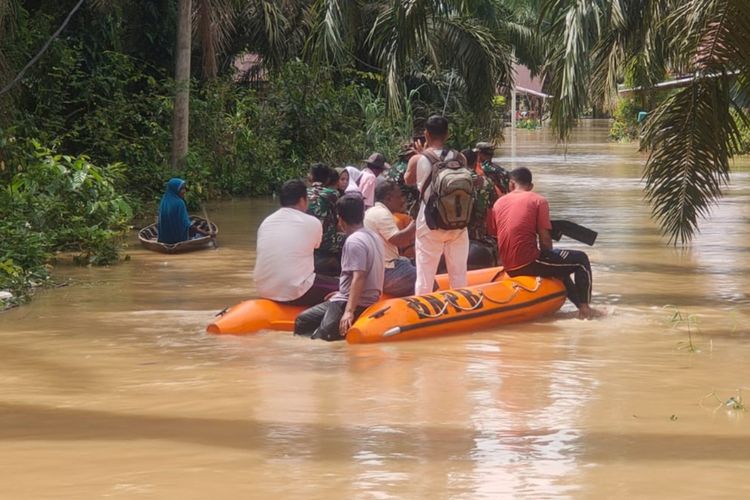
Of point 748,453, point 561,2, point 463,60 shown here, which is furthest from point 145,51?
point 748,453

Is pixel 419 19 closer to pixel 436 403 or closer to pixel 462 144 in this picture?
pixel 436 403

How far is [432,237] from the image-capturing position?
35.6ft

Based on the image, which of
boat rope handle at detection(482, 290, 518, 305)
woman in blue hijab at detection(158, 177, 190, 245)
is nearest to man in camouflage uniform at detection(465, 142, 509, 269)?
boat rope handle at detection(482, 290, 518, 305)

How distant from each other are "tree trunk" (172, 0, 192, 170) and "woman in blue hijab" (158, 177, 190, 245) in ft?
19.7

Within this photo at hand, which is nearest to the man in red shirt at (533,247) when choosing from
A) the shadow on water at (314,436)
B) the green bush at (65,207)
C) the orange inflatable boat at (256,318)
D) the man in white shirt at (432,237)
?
the man in white shirt at (432,237)

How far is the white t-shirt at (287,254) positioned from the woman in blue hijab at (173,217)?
19.3ft

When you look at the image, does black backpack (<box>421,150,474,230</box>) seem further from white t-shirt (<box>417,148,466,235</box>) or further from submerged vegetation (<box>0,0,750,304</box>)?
submerged vegetation (<box>0,0,750,304</box>)

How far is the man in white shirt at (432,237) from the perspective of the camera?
1086 cm

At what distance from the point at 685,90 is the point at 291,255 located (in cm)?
339

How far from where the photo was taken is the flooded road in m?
6.48

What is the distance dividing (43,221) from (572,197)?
13.9 m

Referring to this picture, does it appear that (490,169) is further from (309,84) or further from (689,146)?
(309,84)

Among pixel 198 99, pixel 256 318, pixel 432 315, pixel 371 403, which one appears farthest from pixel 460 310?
pixel 198 99

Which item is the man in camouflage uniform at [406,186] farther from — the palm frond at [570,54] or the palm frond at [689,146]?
the palm frond at [689,146]
